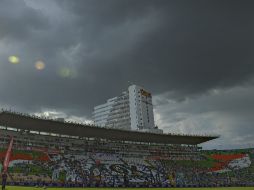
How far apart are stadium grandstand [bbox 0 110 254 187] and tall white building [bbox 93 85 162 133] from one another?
1661 inches

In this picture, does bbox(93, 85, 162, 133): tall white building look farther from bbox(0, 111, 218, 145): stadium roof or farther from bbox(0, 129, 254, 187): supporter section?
bbox(0, 129, 254, 187): supporter section

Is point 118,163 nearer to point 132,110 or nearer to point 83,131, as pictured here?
point 83,131

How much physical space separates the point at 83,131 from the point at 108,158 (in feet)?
36.4

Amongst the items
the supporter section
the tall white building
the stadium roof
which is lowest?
the supporter section

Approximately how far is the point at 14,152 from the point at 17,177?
10.7 m

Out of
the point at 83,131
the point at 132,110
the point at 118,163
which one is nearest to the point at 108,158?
the point at 118,163

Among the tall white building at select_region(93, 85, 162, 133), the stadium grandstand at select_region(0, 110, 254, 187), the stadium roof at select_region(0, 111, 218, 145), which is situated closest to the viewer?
the stadium grandstand at select_region(0, 110, 254, 187)

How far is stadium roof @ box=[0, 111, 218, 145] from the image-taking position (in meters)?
74.2

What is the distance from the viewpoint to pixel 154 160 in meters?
97.8

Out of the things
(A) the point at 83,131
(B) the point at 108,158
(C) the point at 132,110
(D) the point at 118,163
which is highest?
(C) the point at 132,110

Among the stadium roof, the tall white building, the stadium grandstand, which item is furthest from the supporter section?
the tall white building

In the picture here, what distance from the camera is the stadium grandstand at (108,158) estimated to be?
71625 mm

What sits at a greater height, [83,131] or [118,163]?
[83,131]

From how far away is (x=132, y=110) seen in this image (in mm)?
156750
